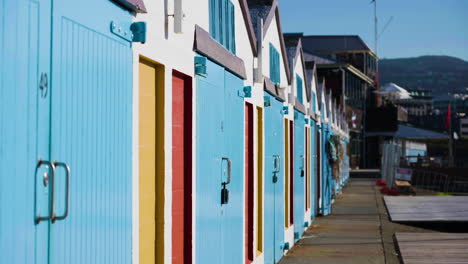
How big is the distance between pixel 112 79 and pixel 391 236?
1241cm

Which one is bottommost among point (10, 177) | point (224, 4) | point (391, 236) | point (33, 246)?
point (391, 236)

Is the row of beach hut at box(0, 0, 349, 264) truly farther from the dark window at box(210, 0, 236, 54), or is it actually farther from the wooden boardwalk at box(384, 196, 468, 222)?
the wooden boardwalk at box(384, 196, 468, 222)

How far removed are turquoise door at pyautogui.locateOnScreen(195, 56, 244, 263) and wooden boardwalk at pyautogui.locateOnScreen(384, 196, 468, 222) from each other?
11055 mm

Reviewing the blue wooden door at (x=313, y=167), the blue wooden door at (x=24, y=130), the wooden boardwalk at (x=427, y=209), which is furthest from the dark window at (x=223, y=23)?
the wooden boardwalk at (x=427, y=209)

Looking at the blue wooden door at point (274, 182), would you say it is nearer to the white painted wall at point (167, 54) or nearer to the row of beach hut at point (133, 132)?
the row of beach hut at point (133, 132)

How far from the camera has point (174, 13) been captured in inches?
220

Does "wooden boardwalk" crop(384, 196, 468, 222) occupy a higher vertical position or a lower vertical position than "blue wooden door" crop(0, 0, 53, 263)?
lower

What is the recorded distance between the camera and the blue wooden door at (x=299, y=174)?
1465cm

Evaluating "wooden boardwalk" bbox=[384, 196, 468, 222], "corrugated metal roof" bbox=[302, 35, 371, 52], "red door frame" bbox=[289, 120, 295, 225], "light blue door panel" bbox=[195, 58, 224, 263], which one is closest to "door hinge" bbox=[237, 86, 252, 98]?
"light blue door panel" bbox=[195, 58, 224, 263]

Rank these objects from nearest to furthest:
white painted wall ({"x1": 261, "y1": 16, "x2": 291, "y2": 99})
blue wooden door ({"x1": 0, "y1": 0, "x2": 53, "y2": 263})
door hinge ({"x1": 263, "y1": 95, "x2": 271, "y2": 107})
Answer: blue wooden door ({"x1": 0, "y1": 0, "x2": 53, "y2": 263}) < door hinge ({"x1": 263, "y1": 95, "x2": 271, "y2": 107}) < white painted wall ({"x1": 261, "y1": 16, "x2": 291, "y2": 99})

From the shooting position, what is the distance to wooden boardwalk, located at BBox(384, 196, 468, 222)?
19.1 metres

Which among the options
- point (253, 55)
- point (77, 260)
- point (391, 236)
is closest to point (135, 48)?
point (77, 260)

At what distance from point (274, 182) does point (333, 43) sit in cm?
6332

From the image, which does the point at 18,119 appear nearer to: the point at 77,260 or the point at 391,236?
the point at 77,260
